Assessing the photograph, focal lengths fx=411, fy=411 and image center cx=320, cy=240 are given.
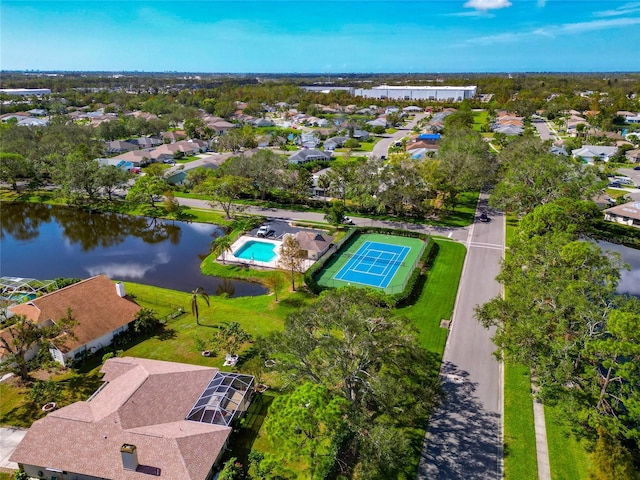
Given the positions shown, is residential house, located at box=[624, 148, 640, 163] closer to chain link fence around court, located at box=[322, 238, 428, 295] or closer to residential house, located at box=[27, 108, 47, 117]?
chain link fence around court, located at box=[322, 238, 428, 295]

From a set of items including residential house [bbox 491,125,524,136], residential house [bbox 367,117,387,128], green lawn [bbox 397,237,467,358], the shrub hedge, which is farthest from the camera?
residential house [bbox 367,117,387,128]

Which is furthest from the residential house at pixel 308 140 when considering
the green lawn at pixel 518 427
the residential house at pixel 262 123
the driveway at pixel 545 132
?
the green lawn at pixel 518 427

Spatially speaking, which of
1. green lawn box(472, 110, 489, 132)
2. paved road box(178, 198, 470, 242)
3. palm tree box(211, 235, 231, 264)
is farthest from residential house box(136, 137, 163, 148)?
green lawn box(472, 110, 489, 132)

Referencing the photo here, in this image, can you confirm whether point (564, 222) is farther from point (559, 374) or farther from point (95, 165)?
point (95, 165)

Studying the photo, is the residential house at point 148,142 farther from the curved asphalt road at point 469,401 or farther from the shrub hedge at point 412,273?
the curved asphalt road at point 469,401

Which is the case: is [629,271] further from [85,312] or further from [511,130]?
[511,130]
